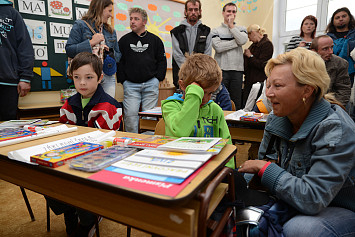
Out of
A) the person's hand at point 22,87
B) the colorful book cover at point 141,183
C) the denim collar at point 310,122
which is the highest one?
the person's hand at point 22,87

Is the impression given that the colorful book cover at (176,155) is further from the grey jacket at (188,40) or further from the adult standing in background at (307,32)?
the adult standing in background at (307,32)

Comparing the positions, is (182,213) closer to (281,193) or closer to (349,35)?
(281,193)

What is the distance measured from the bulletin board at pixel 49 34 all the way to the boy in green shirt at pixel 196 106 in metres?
2.66

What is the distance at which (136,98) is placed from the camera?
3.29m

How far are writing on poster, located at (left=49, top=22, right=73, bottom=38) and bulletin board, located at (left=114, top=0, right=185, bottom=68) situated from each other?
2.57 ft

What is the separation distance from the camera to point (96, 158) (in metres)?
0.78

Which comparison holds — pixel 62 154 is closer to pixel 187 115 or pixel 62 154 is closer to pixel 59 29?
pixel 187 115

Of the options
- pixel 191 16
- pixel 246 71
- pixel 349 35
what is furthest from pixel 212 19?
pixel 349 35

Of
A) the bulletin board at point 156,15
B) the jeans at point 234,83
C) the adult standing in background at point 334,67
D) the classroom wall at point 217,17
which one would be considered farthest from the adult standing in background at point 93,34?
the adult standing in background at point 334,67

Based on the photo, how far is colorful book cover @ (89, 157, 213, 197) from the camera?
1.88 feet

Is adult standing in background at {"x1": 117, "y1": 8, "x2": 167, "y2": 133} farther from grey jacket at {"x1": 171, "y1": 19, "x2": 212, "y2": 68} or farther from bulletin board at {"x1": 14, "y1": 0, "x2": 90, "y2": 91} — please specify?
bulletin board at {"x1": 14, "y1": 0, "x2": 90, "y2": 91}

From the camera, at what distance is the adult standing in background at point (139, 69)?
3.22m

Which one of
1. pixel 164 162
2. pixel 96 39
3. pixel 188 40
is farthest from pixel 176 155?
pixel 188 40

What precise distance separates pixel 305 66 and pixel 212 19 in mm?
4712
